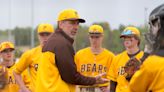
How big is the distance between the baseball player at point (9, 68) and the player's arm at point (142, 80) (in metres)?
5.07

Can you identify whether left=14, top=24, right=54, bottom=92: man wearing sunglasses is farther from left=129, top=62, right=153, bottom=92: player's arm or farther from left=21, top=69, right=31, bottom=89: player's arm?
left=129, top=62, right=153, bottom=92: player's arm

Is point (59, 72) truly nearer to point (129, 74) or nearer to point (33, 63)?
point (129, 74)

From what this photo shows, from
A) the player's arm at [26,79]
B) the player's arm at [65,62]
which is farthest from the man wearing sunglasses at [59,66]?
the player's arm at [26,79]

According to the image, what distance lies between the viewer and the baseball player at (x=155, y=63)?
3488 mm

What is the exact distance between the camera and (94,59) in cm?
870

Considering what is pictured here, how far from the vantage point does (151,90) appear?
11.8 feet

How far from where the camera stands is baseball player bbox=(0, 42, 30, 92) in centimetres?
852

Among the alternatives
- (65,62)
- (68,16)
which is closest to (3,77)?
(68,16)

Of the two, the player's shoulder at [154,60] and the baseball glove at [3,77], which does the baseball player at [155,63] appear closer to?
the player's shoulder at [154,60]

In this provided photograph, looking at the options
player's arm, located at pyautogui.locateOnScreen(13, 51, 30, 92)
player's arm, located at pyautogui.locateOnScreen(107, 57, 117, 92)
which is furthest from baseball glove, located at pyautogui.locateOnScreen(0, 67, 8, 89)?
player's arm, located at pyautogui.locateOnScreen(107, 57, 117, 92)

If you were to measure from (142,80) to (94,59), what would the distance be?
5.12 m

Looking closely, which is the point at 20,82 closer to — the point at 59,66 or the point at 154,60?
the point at 59,66

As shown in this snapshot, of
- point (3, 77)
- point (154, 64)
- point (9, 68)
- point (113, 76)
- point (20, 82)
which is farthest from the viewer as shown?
point (9, 68)

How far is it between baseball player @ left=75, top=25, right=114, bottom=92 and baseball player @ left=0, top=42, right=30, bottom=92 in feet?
3.43
